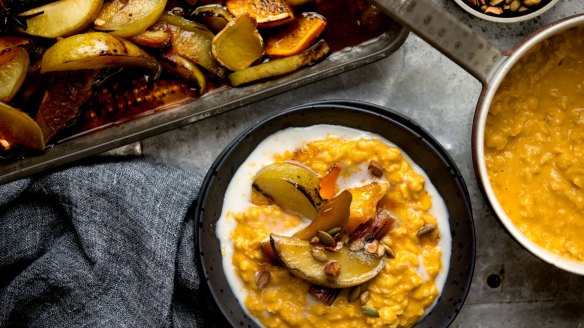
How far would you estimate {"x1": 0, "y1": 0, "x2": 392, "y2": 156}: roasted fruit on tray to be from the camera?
2.07m

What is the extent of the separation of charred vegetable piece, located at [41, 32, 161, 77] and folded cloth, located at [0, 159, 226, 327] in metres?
0.32

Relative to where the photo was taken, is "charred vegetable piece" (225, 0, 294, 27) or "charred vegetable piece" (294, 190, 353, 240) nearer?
"charred vegetable piece" (294, 190, 353, 240)

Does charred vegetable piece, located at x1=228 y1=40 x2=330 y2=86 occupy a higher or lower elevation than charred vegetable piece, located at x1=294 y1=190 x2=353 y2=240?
higher

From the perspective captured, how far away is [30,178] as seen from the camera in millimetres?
2172

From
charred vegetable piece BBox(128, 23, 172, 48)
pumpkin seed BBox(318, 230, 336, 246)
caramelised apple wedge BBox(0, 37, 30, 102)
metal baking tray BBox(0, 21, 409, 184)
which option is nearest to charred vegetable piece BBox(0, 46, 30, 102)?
caramelised apple wedge BBox(0, 37, 30, 102)

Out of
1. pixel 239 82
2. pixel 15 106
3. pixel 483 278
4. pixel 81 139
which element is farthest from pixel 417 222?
pixel 15 106

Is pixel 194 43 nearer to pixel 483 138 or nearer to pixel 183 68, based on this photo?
pixel 183 68

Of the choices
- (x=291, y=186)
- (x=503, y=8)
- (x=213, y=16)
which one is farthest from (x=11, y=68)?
(x=503, y=8)

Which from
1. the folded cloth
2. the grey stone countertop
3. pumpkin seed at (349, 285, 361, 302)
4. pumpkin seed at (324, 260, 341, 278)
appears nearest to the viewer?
pumpkin seed at (324, 260, 341, 278)

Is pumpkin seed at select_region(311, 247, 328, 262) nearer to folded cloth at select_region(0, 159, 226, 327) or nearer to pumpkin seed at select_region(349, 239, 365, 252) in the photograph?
pumpkin seed at select_region(349, 239, 365, 252)

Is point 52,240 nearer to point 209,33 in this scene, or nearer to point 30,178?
point 30,178

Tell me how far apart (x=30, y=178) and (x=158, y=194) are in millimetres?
385

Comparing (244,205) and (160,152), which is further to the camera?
(160,152)

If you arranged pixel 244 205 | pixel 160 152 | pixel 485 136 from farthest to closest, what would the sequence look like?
pixel 160 152, pixel 244 205, pixel 485 136
